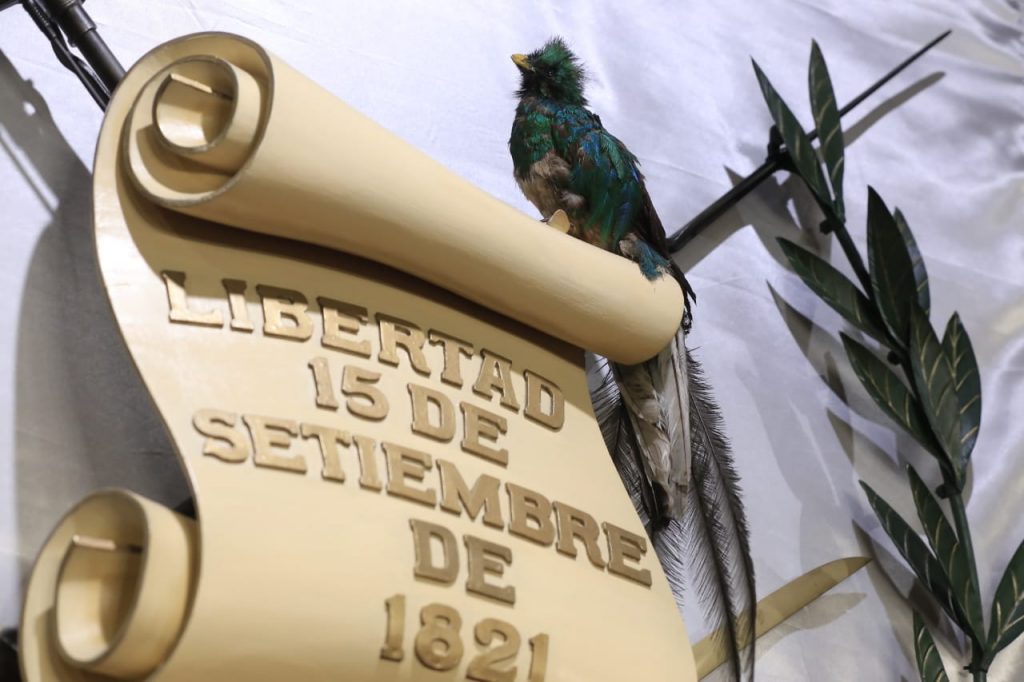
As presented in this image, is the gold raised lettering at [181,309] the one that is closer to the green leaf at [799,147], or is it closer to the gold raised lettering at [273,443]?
the gold raised lettering at [273,443]

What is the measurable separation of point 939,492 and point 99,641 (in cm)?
87

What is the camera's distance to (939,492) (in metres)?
1.10

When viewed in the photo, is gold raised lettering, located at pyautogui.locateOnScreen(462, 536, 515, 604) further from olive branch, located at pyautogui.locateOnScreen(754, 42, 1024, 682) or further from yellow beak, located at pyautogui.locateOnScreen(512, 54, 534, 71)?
olive branch, located at pyautogui.locateOnScreen(754, 42, 1024, 682)

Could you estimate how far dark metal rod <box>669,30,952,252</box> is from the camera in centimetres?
105

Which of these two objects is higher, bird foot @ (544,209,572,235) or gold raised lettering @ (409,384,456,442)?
bird foot @ (544,209,572,235)

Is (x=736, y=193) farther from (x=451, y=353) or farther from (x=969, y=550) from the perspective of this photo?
(x=451, y=353)

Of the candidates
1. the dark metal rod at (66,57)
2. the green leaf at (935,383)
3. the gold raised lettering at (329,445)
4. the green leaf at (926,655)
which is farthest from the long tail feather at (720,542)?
the dark metal rod at (66,57)

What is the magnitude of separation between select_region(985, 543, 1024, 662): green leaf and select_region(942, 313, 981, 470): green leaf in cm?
12

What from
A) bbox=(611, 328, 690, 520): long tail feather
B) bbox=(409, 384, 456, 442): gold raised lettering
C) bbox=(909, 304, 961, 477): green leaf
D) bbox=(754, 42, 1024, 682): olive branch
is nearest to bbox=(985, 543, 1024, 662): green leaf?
bbox=(754, 42, 1024, 682): olive branch

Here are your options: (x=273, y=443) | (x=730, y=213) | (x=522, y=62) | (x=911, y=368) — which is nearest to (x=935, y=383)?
(x=911, y=368)

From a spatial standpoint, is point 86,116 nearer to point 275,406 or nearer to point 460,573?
point 275,406

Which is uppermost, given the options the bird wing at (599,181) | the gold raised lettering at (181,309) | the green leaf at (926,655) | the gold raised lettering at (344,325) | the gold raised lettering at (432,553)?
the bird wing at (599,181)

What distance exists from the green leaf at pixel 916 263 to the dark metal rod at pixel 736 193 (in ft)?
0.45

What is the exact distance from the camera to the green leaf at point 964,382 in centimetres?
110
